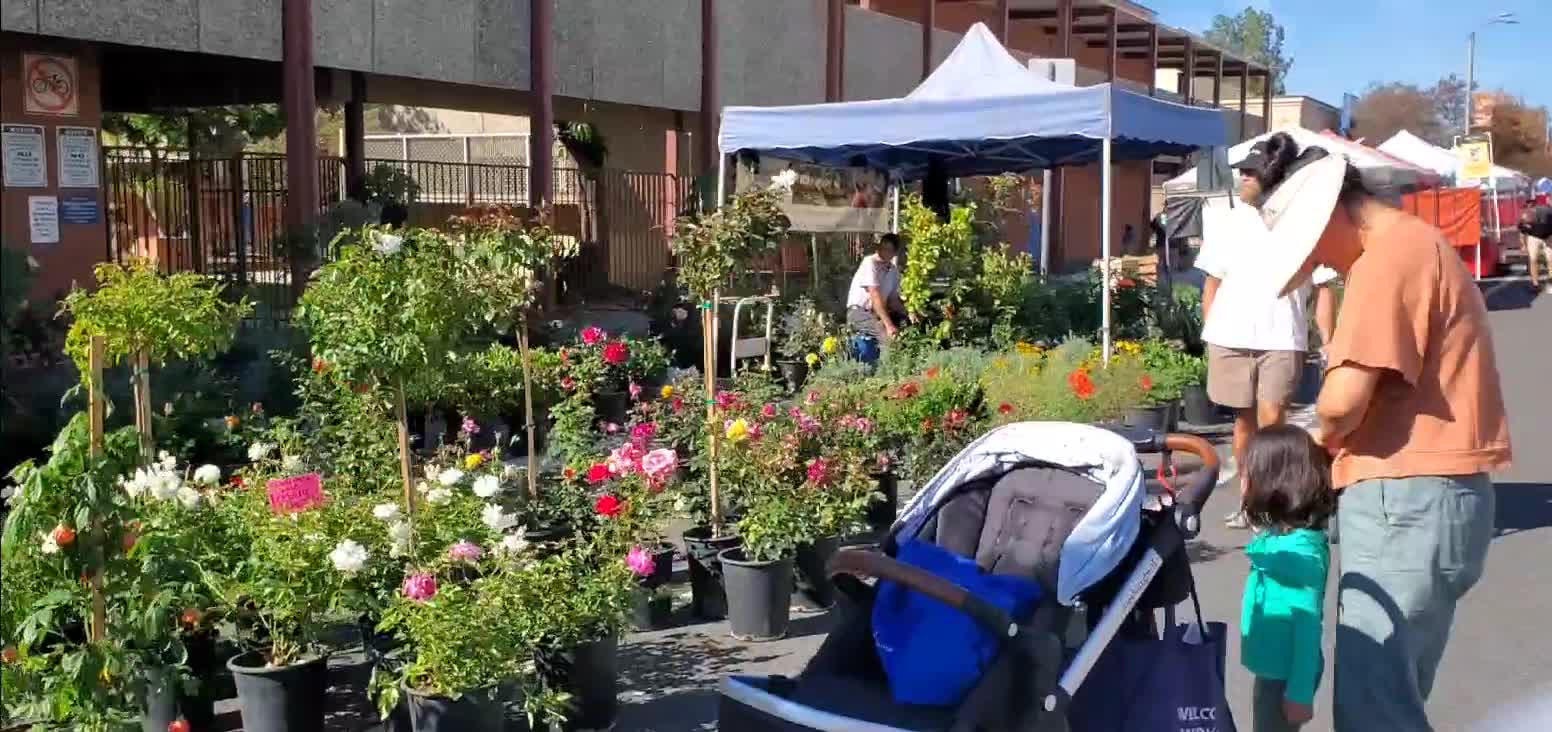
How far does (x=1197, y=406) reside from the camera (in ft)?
37.2

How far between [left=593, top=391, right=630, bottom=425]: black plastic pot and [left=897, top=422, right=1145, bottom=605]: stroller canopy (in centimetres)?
600

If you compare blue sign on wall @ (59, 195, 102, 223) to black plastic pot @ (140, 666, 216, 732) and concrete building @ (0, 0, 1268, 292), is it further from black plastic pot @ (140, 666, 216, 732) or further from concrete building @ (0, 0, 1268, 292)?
black plastic pot @ (140, 666, 216, 732)

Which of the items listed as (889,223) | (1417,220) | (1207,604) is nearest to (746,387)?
(1207,604)

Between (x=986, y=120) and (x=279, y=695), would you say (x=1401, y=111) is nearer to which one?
(x=986, y=120)

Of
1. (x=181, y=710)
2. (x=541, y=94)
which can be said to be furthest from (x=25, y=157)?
(x=181, y=710)

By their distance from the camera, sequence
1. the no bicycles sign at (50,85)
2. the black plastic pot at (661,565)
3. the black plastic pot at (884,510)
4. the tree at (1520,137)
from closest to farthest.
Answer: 1. the black plastic pot at (661,565)
2. the black plastic pot at (884,510)
3. the no bicycles sign at (50,85)
4. the tree at (1520,137)

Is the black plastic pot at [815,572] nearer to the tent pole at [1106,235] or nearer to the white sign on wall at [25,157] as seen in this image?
the tent pole at [1106,235]

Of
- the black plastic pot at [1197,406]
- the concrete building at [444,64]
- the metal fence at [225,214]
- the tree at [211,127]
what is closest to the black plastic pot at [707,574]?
the metal fence at [225,214]

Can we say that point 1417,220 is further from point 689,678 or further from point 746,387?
point 746,387

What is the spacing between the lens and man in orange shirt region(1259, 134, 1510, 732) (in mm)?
3238

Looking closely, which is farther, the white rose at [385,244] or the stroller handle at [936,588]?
the white rose at [385,244]

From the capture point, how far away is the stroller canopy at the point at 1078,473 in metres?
3.61

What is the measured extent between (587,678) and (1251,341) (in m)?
4.10

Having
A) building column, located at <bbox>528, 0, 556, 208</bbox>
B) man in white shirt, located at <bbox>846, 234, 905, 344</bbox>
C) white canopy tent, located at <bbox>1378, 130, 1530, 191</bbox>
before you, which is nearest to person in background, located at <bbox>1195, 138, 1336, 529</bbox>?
man in white shirt, located at <bbox>846, 234, 905, 344</bbox>
